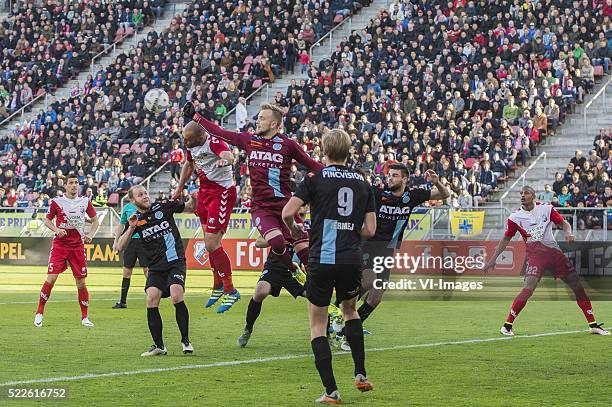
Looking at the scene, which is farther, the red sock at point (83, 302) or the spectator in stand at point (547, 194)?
the spectator in stand at point (547, 194)

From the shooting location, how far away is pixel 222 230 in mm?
15547

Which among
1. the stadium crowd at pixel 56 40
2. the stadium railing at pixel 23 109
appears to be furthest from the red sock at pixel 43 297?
the stadium crowd at pixel 56 40

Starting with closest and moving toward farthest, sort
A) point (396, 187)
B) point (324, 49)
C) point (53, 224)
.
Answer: point (396, 187)
point (53, 224)
point (324, 49)

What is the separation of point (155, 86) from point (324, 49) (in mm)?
6805

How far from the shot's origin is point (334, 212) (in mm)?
9281

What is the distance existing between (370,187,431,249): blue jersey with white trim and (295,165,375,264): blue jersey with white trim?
13.6ft

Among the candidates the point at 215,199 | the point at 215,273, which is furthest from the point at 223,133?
the point at 215,273

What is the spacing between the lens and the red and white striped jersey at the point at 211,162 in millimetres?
15117

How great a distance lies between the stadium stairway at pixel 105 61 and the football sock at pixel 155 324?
37.1 meters

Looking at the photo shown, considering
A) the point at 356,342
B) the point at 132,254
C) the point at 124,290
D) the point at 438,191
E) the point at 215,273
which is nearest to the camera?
the point at 356,342

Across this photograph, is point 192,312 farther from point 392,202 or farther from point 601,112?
point 601,112

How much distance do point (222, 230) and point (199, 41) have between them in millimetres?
30224

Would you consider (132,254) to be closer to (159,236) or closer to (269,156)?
(159,236)

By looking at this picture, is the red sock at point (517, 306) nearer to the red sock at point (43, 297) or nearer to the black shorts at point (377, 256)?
the black shorts at point (377, 256)
